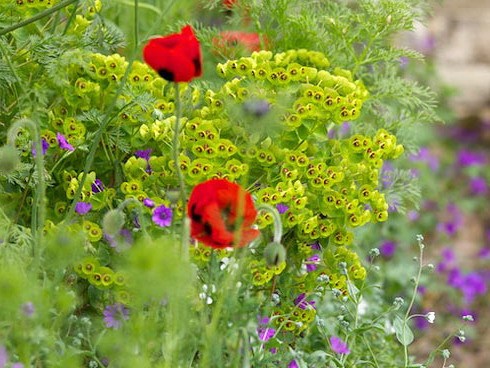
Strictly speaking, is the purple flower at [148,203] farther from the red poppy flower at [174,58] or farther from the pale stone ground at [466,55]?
the pale stone ground at [466,55]

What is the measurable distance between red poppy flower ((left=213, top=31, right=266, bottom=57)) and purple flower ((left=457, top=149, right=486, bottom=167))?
2.01 metres

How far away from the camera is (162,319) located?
139cm

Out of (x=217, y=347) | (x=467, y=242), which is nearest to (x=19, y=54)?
(x=217, y=347)

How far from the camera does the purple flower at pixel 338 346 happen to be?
5.73 ft

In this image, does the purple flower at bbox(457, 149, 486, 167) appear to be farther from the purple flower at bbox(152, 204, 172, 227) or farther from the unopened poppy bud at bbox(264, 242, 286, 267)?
the unopened poppy bud at bbox(264, 242, 286, 267)

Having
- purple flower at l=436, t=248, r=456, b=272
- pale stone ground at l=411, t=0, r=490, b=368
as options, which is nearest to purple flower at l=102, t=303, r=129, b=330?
purple flower at l=436, t=248, r=456, b=272

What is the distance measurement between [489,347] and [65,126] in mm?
2043

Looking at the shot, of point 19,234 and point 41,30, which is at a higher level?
point 41,30

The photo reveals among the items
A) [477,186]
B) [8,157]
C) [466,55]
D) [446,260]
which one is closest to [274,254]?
[8,157]

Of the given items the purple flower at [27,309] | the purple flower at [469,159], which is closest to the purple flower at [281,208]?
the purple flower at [27,309]

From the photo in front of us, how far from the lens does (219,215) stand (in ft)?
4.08

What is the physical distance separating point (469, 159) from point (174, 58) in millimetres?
2855

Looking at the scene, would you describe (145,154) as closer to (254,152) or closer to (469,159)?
(254,152)

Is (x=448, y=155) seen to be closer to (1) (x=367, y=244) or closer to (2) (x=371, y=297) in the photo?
(1) (x=367, y=244)
